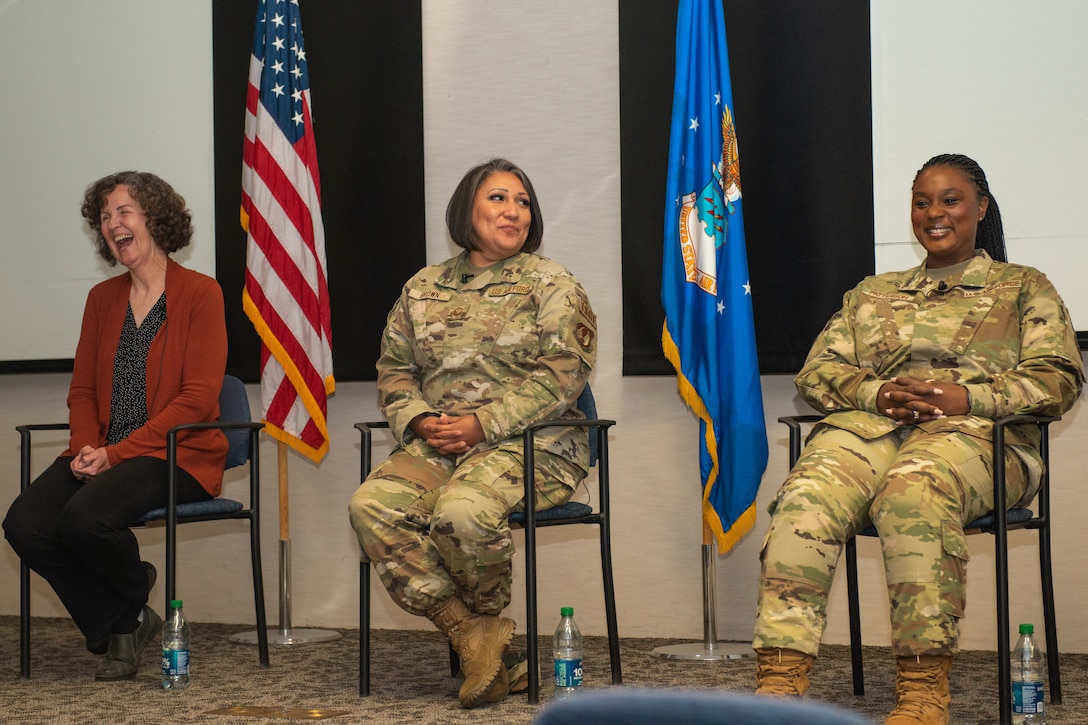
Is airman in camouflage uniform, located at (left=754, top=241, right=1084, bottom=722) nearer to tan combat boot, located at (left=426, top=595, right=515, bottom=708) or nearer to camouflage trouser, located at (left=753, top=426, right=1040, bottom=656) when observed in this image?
camouflage trouser, located at (left=753, top=426, right=1040, bottom=656)

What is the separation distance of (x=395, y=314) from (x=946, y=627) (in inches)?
67.1

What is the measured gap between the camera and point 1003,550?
8.59ft

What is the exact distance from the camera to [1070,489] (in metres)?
3.59

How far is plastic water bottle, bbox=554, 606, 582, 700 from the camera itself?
2.95 metres

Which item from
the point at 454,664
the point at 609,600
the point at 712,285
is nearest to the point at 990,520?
the point at 609,600

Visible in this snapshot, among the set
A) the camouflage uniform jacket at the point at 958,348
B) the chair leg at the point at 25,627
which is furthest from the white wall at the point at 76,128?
the camouflage uniform jacket at the point at 958,348

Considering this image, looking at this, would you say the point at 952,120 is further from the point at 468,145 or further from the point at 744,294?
the point at 468,145

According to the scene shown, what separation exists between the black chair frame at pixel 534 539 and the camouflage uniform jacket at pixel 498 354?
0.08 m

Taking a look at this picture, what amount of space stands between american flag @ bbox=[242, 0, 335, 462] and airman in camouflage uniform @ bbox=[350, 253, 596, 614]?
762 mm

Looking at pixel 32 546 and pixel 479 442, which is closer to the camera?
pixel 479 442

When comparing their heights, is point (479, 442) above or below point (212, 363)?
below

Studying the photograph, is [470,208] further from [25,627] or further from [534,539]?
[25,627]

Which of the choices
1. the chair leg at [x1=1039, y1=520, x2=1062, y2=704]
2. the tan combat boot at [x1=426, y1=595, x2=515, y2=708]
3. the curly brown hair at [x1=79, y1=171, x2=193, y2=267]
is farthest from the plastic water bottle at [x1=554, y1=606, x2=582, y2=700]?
the curly brown hair at [x1=79, y1=171, x2=193, y2=267]

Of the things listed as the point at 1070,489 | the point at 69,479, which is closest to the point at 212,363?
the point at 69,479
